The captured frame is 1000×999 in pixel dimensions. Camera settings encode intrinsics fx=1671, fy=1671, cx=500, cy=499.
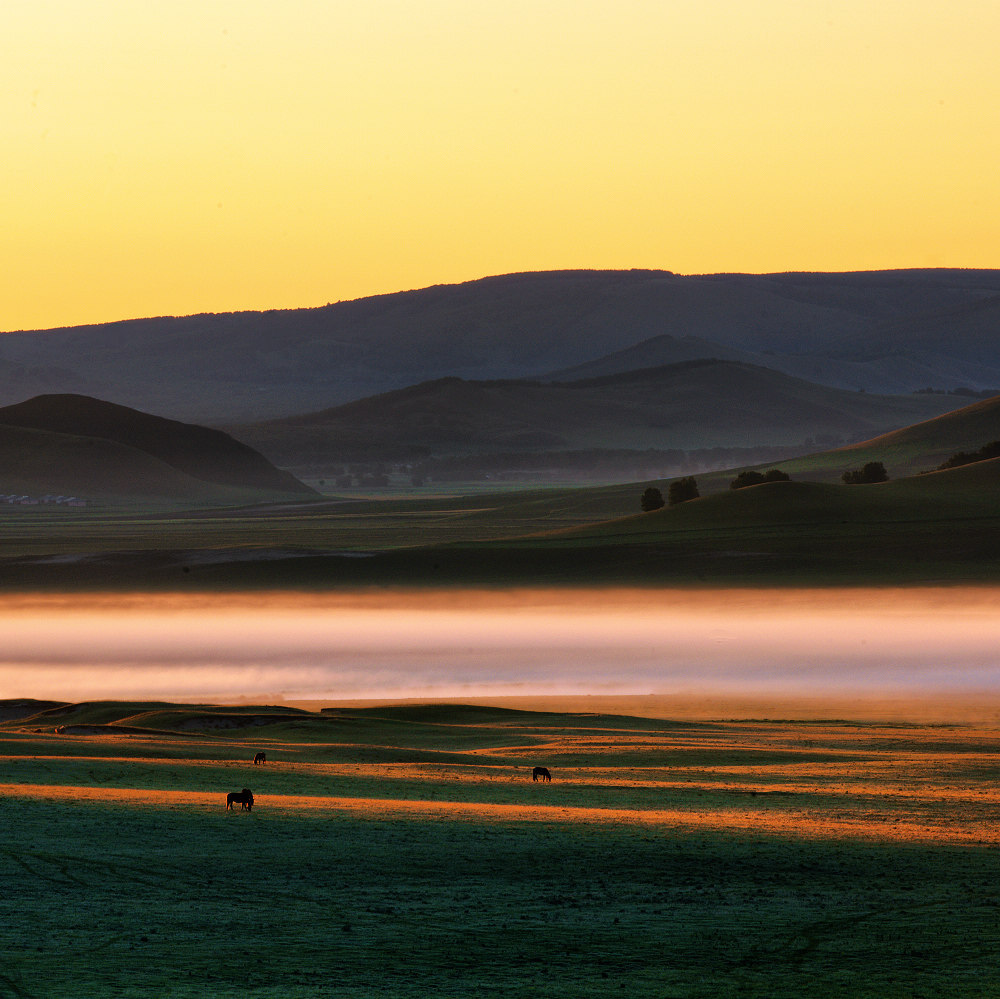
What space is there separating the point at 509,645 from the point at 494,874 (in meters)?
60.8

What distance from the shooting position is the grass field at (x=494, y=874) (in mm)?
19203

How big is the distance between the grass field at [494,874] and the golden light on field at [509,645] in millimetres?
28271

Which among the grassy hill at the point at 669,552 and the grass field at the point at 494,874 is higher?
the grassy hill at the point at 669,552

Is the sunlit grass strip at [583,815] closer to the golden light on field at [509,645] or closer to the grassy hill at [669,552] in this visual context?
the golden light on field at [509,645]

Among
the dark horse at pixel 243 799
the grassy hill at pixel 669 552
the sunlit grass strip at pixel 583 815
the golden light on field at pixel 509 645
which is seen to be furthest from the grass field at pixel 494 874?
the grassy hill at pixel 669 552

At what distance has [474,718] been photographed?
59375 mm

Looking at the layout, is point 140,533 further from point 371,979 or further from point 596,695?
point 371,979

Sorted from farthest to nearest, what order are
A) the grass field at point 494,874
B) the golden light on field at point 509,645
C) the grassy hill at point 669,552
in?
1. the grassy hill at point 669,552
2. the golden light on field at point 509,645
3. the grass field at point 494,874

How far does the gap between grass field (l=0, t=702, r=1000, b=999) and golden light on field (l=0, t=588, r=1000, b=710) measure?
28.3m

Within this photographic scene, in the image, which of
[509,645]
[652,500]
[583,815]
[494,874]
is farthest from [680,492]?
[494,874]

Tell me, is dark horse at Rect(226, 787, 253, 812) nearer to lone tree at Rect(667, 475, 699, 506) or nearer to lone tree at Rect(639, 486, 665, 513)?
lone tree at Rect(639, 486, 665, 513)

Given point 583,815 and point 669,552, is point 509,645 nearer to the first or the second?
point 669,552

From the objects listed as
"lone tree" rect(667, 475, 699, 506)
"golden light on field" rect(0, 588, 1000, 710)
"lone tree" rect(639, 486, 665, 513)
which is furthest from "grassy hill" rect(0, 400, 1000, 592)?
"lone tree" rect(667, 475, 699, 506)

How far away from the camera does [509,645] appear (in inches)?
3393
